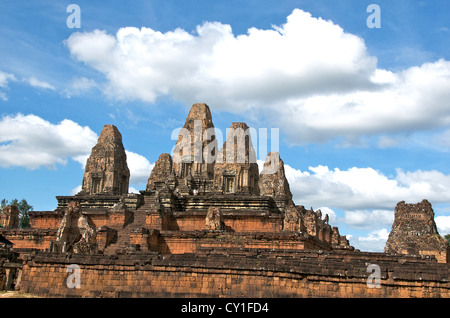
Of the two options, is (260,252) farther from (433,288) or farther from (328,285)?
(433,288)

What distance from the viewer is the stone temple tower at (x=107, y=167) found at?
50531 mm

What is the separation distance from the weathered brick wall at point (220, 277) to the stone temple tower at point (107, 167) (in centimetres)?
3453

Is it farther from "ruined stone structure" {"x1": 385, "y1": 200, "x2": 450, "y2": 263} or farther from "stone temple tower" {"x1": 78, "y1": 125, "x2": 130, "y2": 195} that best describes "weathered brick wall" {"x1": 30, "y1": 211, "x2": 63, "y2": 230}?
"ruined stone structure" {"x1": 385, "y1": 200, "x2": 450, "y2": 263}

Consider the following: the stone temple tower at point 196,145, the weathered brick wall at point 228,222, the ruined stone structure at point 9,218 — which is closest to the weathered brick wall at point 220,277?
the weathered brick wall at point 228,222

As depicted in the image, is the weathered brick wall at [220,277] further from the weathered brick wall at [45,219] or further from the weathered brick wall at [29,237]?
the weathered brick wall at [45,219]

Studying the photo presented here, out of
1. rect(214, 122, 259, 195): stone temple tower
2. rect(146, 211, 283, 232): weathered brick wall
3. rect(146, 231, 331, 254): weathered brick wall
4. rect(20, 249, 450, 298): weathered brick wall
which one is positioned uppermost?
rect(214, 122, 259, 195): stone temple tower

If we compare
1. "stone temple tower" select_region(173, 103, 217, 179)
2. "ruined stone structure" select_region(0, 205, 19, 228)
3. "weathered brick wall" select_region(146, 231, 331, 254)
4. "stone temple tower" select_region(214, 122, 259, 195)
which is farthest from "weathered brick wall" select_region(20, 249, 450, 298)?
"stone temple tower" select_region(173, 103, 217, 179)

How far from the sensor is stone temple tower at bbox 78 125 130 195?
50531 millimetres

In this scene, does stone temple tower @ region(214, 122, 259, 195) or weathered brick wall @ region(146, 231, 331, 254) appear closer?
weathered brick wall @ region(146, 231, 331, 254)

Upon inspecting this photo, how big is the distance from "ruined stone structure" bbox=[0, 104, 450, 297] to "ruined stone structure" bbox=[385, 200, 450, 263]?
4132 millimetres

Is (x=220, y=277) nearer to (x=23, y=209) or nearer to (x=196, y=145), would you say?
(x=196, y=145)

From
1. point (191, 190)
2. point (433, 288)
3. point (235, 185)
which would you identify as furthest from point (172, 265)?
point (235, 185)

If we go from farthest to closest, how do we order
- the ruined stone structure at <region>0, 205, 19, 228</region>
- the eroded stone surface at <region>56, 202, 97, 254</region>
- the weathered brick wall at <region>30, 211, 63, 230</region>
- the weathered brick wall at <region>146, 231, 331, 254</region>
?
the ruined stone structure at <region>0, 205, 19, 228</region>, the weathered brick wall at <region>30, 211, 63, 230</region>, the weathered brick wall at <region>146, 231, 331, 254</region>, the eroded stone surface at <region>56, 202, 97, 254</region>

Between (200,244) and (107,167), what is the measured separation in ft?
98.2
